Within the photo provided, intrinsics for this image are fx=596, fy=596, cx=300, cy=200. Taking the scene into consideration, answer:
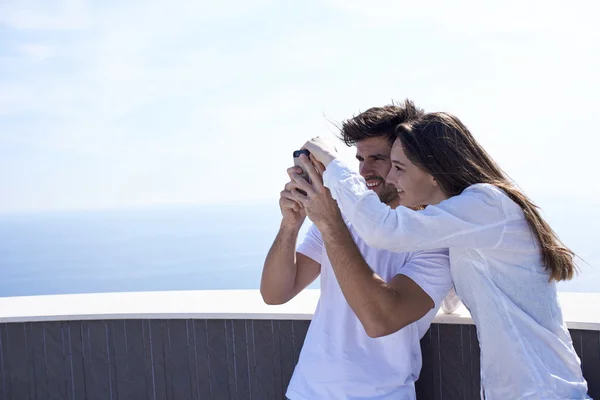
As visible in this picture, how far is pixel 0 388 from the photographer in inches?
111

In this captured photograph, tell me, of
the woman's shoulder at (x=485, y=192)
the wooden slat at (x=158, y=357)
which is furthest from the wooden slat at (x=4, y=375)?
the woman's shoulder at (x=485, y=192)

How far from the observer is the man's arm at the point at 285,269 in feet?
6.50

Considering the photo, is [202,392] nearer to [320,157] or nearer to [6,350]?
[6,350]

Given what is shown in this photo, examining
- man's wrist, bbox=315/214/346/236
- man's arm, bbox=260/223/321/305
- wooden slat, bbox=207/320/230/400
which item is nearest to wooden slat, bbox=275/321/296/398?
wooden slat, bbox=207/320/230/400

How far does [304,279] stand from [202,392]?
0.91 meters

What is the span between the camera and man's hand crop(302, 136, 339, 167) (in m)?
1.51

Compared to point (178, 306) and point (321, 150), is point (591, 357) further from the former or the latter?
point (178, 306)

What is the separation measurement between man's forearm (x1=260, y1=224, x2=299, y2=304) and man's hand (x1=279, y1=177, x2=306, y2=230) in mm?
23

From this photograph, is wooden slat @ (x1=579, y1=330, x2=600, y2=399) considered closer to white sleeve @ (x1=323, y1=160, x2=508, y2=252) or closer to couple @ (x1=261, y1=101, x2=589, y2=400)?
couple @ (x1=261, y1=101, x2=589, y2=400)

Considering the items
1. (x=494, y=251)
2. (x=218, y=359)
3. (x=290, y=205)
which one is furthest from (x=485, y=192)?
(x=218, y=359)

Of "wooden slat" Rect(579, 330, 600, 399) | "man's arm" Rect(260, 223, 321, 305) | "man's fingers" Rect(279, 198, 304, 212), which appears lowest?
"wooden slat" Rect(579, 330, 600, 399)

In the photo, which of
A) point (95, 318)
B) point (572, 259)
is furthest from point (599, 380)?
point (95, 318)

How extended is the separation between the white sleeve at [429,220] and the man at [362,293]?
0.68ft

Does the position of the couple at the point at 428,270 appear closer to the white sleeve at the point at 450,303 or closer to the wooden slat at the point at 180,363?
the white sleeve at the point at 450,303
